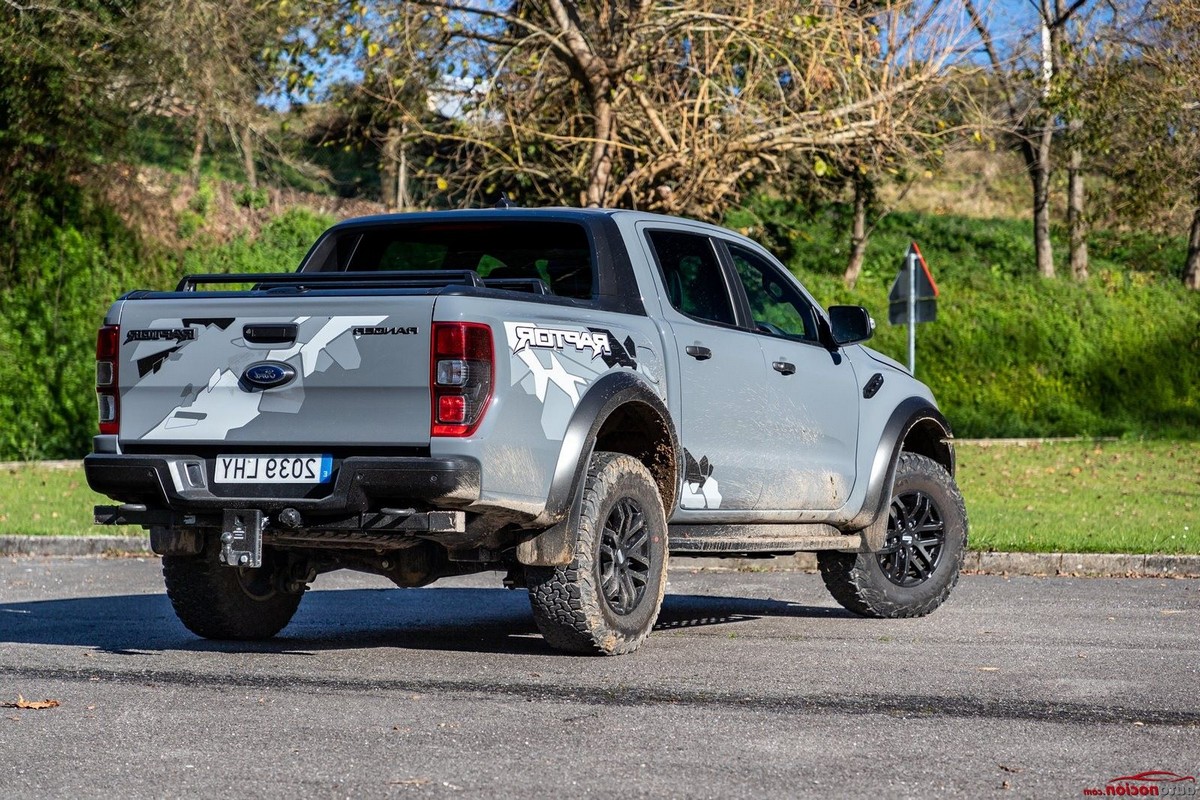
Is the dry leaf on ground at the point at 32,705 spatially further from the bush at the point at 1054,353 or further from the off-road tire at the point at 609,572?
the bush at the point at 1054,353

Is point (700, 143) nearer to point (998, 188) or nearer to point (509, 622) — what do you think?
point (509, 622)

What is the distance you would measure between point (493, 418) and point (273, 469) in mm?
915

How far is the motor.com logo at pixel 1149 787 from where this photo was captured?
177 inches

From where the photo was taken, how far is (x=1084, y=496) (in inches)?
696

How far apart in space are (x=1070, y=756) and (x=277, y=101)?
17.0 m

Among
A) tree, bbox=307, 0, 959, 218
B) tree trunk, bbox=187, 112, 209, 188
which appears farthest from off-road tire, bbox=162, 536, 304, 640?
tree trunk, bbox=187, 112, 209, 188

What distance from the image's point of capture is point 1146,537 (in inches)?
507

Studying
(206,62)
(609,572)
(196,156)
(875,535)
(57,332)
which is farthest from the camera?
(196,156)

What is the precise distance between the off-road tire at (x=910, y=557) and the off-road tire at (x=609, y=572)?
5.90 ft

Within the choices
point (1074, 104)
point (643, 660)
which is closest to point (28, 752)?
point (643, 660)

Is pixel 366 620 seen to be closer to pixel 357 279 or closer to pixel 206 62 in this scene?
pixel 357 279

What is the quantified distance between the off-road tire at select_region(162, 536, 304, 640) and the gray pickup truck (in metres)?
0.01

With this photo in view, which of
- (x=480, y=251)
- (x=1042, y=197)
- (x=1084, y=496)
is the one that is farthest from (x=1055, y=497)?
(x=1042, y=197)

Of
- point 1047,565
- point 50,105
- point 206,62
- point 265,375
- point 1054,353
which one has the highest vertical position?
point 206,62
